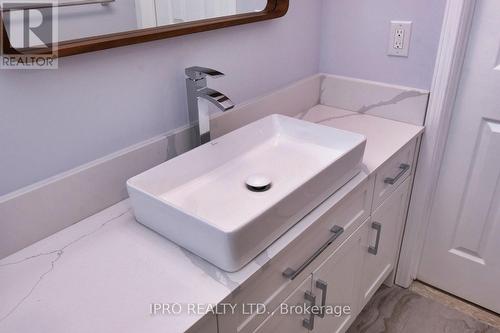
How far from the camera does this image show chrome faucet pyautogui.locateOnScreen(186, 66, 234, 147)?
98 cm

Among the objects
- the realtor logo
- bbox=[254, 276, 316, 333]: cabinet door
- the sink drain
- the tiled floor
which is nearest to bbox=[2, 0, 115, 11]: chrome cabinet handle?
the realtor logo

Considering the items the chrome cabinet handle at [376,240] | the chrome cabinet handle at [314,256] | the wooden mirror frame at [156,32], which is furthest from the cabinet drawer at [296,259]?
the wooden mirror frame at [156,32]

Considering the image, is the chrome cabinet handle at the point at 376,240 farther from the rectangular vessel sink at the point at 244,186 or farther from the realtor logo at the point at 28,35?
the realtor logo at the point at 28,35

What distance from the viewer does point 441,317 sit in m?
1.67

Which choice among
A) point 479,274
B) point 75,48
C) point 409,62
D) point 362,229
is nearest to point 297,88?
point 409,62

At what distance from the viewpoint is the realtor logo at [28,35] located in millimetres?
775

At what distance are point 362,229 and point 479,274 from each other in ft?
2.38

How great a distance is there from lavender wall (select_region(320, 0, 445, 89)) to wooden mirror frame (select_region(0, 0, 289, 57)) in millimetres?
302

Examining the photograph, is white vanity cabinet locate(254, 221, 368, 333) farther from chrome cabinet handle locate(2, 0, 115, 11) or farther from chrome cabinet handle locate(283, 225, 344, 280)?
chrome cabinet handle locate(2, 0, 115, 11)

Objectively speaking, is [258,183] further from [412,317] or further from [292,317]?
[412,317]

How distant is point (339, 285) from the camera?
1.25 metres

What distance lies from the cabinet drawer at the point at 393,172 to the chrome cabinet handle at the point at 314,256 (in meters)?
0.27

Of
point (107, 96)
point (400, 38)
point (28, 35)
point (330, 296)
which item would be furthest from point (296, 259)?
point (400, 38)

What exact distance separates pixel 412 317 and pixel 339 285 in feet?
2.08
